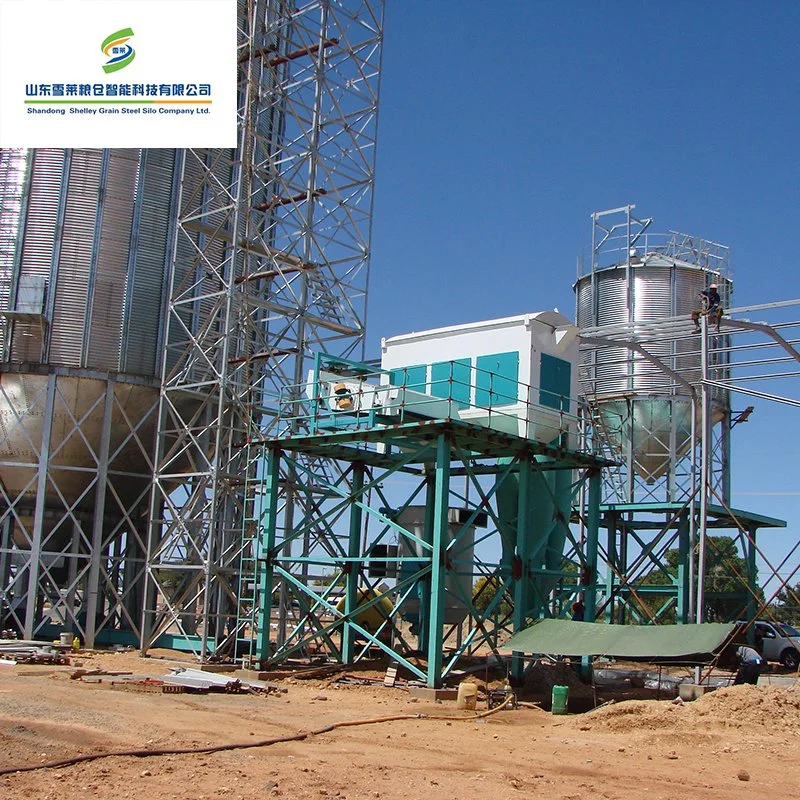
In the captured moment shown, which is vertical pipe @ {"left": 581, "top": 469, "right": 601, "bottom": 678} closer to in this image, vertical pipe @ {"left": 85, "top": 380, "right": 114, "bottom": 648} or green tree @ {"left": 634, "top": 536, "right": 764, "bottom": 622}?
green tree @ {"left": 634, "top": 536, "right": 764, "bottom": 622}

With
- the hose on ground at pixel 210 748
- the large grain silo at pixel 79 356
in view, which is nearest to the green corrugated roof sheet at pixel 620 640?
the hose on ground at pixel 210 748

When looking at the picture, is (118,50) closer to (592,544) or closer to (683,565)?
(592,544)

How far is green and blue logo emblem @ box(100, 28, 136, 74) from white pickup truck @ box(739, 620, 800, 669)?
24.5m

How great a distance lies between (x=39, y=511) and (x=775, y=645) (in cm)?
2349

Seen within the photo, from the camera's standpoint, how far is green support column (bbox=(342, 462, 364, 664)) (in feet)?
90.1

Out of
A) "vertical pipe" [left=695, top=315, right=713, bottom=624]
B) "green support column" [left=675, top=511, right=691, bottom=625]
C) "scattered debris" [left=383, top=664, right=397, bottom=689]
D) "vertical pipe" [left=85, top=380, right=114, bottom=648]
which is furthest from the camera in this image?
"vertical pipe" [left=85, top=380, right=114, bottom=648]

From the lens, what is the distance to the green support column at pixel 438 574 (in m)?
23.1

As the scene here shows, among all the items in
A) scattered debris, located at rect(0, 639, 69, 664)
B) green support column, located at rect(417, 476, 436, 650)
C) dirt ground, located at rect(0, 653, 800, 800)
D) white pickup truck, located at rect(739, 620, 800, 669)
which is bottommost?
dirt ground, located at rect(0, 653, 800, 800)

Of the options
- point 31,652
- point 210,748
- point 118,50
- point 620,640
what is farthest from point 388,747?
point 31,652

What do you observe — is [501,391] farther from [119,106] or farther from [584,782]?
Result: [584,782]

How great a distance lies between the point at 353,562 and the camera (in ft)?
87.9

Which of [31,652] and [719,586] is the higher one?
[719,586]

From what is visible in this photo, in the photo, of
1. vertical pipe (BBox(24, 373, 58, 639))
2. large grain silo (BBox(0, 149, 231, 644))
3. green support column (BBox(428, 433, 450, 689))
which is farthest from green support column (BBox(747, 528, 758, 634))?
vertical pipe (BBox(24, 373, 58, 639))

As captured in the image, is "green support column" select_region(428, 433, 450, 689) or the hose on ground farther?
"green support column" select_region(428, 433, 450, 689)
